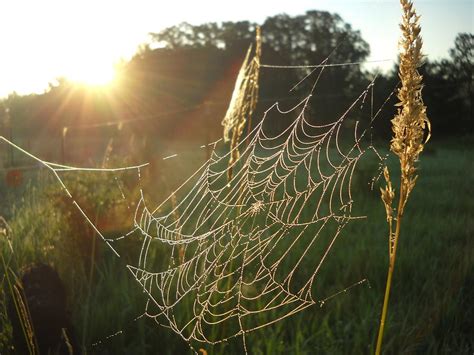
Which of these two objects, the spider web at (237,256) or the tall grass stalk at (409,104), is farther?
the spider web at (237,256)

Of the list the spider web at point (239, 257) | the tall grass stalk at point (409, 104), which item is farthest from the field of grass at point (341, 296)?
the tall grass stalk at point (409, 104)

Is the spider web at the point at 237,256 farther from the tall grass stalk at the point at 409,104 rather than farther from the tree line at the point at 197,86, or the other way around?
the tree line at the point at 197,86

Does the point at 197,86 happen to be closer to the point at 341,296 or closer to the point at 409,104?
the point at 341,296

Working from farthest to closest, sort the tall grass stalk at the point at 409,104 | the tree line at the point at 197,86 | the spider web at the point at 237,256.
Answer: the tree line at the point at 197,86
the spider web at the point at 237,256
the tall grass stalk at the point at 409,104

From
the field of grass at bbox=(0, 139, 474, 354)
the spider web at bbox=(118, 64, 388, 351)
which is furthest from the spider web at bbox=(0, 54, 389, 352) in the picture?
the field of grass at bbox=(0, 139, 474, 354)

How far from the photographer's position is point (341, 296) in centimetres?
360

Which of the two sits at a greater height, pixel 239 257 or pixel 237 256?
pixel 237 256

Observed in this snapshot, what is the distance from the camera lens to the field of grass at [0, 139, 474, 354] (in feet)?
9.41

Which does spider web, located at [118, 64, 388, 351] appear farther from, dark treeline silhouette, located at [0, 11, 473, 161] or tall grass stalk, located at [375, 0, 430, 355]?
dark treeline silhouette, located at [0, 11, 473, 161]

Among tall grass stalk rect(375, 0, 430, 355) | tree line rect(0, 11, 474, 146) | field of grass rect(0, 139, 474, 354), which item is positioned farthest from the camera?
tree line rect(0, 11, 474, 146)

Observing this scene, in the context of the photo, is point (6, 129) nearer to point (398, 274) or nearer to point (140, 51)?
point (398, 274)

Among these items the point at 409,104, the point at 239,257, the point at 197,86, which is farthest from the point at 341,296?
the point at 197,86

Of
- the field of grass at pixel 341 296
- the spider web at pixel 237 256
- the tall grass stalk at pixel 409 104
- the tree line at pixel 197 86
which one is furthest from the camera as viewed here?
the tree line at pixel 197 86

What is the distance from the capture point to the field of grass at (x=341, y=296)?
2.87m
